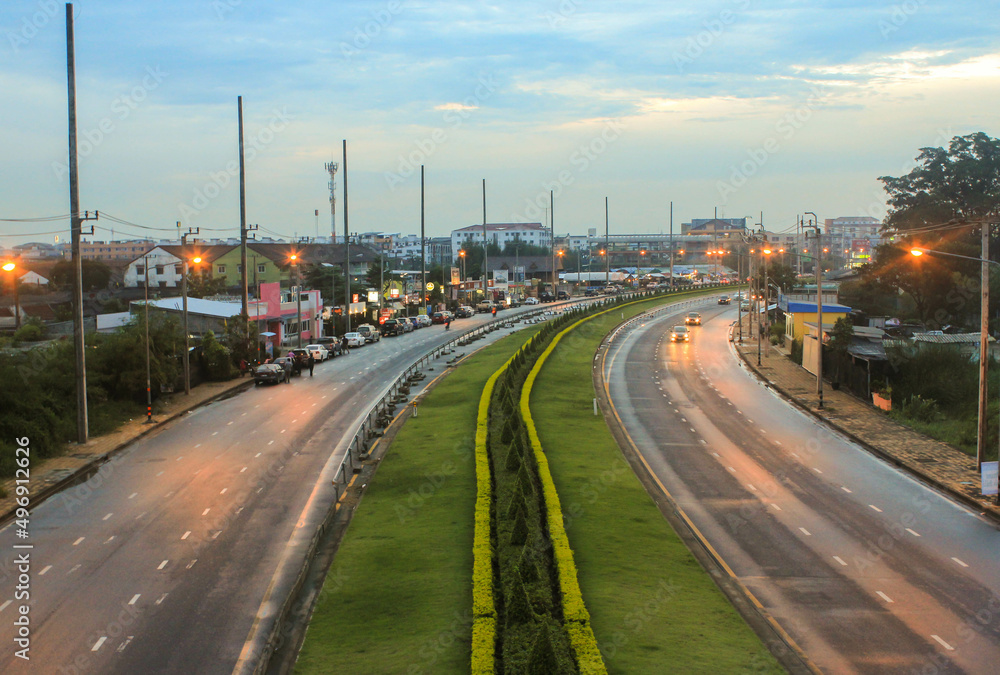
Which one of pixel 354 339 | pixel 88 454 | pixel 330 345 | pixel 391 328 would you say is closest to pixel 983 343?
pixel 88 454

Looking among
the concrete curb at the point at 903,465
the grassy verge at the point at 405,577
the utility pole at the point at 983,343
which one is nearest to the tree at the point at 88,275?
the concrete curb at the point at 903,465

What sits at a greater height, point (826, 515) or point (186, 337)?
point (186, 337)

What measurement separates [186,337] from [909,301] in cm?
8781

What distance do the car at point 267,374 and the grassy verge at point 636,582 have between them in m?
24.4

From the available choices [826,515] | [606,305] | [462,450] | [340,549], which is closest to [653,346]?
[606,305]

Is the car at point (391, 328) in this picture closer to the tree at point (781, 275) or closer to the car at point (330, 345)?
the car at point (330, 345)

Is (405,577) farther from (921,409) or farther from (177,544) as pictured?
(921,409)

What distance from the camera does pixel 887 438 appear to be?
1507 inches

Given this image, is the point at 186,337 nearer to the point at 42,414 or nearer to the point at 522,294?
the point at 42,414

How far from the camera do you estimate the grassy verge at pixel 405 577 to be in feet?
53.2

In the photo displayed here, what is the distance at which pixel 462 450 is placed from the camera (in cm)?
3353

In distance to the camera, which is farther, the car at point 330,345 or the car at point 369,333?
the car at point 369,333

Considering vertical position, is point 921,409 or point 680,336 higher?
point 680,336

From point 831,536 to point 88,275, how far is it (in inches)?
4045
